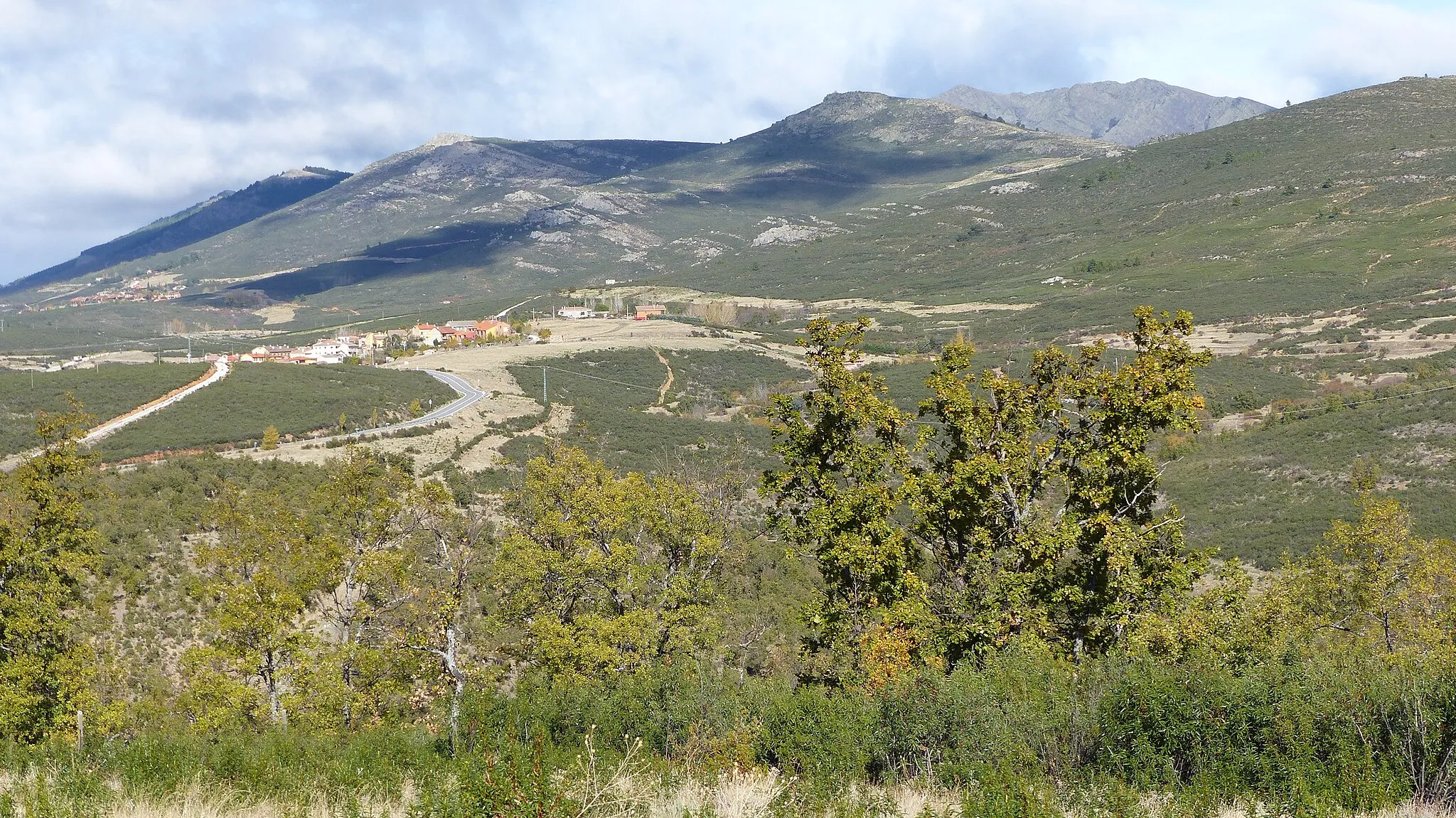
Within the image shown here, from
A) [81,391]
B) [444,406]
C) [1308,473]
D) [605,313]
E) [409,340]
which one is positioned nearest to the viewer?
[1308,473]

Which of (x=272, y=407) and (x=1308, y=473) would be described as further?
(x=272, y=407)

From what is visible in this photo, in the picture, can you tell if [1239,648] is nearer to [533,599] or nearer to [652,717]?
[652,717]

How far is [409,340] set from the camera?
138000mm

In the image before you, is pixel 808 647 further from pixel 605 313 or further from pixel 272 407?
pixel 605 313

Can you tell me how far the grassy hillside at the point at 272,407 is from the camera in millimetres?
54938

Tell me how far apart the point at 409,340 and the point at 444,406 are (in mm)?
74068

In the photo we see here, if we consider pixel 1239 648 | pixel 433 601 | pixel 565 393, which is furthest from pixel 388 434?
pixel 1239 648

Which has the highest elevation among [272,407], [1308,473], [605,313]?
[605,313]

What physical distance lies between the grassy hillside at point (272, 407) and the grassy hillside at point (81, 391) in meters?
4.20

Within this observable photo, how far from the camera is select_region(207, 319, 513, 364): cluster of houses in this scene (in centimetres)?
12756

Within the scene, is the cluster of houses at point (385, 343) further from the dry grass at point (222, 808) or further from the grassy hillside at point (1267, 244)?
the dry grass at point (222, 808)

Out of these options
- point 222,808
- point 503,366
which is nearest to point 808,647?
point 222,808

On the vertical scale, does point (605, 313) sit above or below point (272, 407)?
above

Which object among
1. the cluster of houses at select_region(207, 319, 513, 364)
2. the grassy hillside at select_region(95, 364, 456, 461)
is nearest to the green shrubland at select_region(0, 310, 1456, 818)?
the grassy hillside at select_region(95, 364, 456, 461)
